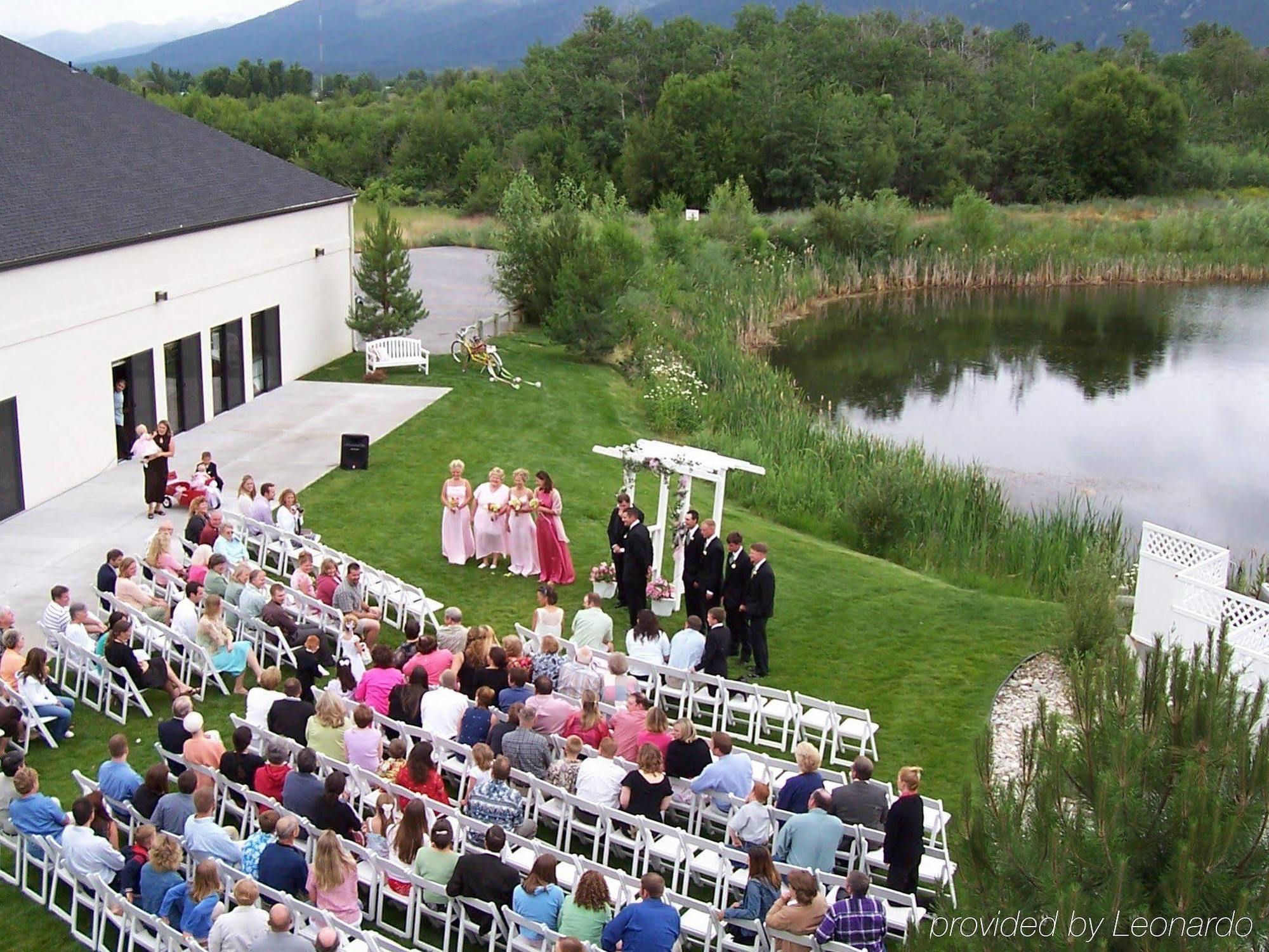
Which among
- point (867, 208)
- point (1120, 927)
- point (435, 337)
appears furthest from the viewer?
point (867, 208)

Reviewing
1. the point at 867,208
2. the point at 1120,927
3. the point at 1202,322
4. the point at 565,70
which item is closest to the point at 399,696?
the point at 1120,927

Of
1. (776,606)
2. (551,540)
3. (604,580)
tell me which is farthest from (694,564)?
(551,540)

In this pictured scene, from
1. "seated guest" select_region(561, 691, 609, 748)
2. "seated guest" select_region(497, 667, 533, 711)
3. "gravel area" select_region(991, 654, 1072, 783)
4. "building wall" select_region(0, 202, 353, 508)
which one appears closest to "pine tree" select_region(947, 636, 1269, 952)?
"seated guest" select_region(561, 691, 609, 748)

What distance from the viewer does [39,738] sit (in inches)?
498

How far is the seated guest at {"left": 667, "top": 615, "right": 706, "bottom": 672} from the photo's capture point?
13656 millimetres

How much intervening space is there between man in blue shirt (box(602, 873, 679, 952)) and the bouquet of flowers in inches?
284

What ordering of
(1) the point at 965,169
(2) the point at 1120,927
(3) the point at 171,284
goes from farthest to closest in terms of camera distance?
(1) the point at 965,169 → (3) the point at 171,284 → (2) the point at 1120,927

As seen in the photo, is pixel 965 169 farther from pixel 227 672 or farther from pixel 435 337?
pixel 227 672

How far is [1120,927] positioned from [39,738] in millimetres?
10172

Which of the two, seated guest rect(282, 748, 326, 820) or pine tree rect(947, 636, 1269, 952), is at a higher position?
pine tree rect(947, 636, 1269, 952)

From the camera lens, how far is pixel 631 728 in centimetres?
1135

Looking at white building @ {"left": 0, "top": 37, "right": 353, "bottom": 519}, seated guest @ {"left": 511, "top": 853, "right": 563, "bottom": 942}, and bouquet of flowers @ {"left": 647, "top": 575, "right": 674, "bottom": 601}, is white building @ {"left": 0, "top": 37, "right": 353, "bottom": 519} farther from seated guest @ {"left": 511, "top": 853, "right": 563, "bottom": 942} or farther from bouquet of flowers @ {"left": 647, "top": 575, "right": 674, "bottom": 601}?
seated guest @ {"left": 511, "top": 853, "right": 563, "bottom": 942}

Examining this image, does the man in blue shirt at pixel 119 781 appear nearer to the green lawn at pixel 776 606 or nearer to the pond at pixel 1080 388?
the green lawn at pixel 776 606

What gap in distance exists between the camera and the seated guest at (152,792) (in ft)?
33.5
